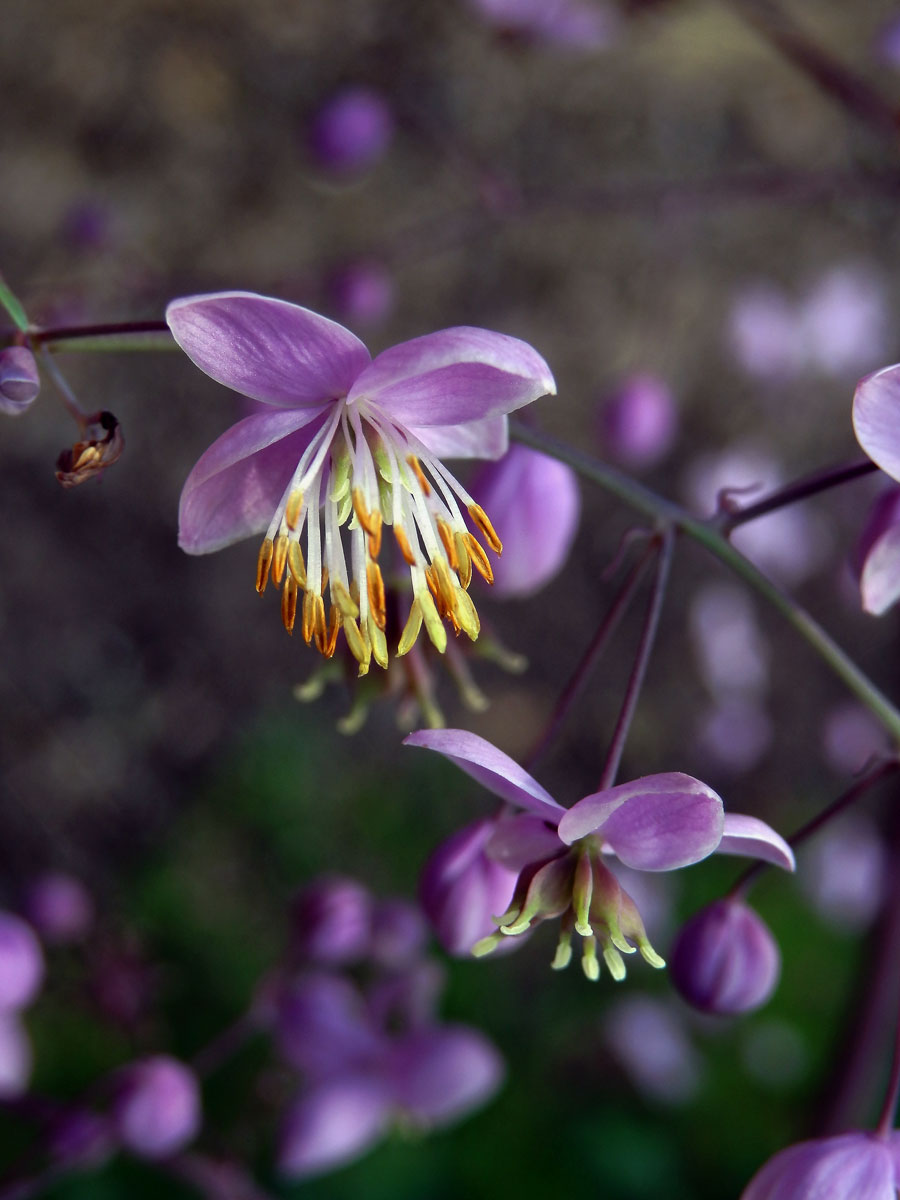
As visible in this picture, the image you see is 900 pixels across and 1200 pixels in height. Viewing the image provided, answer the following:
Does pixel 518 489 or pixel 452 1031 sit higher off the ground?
pixel 518 489

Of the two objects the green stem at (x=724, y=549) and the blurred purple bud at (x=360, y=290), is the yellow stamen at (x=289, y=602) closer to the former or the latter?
the green stem at (x=724, y=549)

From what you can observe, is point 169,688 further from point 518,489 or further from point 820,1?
point 820,1

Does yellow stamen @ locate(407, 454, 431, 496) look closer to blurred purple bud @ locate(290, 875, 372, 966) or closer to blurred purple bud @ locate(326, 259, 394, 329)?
blurred purple bud @ locate(290, 875, 372, 966)

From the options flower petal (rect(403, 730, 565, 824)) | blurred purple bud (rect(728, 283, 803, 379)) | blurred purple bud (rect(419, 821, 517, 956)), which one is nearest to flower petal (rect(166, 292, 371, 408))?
flower petal (rect(403, 730, 565, 824))

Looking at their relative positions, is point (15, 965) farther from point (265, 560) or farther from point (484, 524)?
point (484, 524)

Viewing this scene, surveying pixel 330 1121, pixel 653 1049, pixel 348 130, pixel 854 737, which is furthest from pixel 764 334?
pixel 330 1121

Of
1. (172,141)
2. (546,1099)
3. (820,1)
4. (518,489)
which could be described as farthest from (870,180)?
(546,1099)
